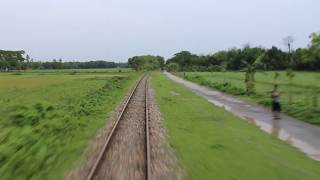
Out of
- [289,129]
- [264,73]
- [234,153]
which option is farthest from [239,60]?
[234,153]

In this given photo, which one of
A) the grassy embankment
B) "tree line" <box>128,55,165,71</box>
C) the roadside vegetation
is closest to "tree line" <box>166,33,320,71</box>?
the roadside vegetation

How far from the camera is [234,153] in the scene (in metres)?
12.3

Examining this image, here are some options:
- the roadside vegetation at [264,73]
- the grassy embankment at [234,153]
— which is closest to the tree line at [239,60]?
the roadside vegetation at [264,73]

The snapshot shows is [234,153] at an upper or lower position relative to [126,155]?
lower

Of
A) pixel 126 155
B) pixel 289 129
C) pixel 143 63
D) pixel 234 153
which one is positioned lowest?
pixel 143 63

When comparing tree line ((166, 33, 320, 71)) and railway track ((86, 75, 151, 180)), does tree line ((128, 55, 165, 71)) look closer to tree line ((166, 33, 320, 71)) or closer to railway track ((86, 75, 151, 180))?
tree line ((166, 33, 320, 71))

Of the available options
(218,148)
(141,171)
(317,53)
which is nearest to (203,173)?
(141,171)

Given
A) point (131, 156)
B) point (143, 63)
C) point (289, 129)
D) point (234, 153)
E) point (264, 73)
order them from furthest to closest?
point (143, 63) < point (264, 73) < point (289, 129) < point (234, 153) < point (131, 156)

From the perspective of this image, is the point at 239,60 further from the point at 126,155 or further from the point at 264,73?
the point at 126,155

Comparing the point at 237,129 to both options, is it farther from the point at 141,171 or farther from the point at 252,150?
the point at 141,171

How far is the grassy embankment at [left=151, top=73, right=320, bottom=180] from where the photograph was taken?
10.0 metres

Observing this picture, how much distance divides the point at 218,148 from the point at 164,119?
7.01 meters

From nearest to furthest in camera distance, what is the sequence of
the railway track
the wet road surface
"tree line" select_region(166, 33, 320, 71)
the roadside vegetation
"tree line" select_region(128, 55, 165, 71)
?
the railway track
the wet road surface
the roadside vegetation
"tree line" select_region(166, 33, 320, 71)
"tree line" select_region(128, 55, 165, 71)

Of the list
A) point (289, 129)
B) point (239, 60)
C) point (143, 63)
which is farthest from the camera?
point (143, 63)
